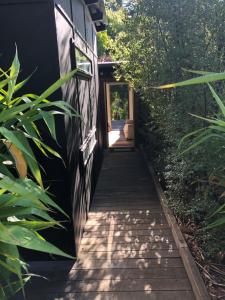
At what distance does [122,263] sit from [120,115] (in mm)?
11937

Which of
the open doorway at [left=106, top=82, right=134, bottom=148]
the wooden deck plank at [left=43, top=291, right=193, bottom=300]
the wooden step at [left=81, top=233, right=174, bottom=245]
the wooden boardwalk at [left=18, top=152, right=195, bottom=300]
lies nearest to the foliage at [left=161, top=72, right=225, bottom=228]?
the wooden deck plank at [left=43, top=291, right=193, bottom=300]

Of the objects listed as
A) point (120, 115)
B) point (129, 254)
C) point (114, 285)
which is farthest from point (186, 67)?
point (120, 115)

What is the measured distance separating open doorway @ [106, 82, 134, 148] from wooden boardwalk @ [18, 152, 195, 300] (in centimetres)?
477

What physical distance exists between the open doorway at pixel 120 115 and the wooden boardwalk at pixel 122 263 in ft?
15.6

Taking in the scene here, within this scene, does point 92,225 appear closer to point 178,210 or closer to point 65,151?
point 178,210

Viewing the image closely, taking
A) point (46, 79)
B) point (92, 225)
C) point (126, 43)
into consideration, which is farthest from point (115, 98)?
point (46, 79)

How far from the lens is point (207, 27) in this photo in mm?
2828

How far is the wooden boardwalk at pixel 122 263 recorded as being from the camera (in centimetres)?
242

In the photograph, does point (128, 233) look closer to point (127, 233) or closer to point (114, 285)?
point (127, 233)

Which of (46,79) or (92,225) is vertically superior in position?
(46,79)

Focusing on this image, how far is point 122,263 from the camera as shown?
284 cm

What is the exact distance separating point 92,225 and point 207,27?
2.49 m

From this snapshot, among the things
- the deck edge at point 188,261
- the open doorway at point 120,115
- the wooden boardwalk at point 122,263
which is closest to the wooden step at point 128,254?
the wooden boardwalk at point 122,263

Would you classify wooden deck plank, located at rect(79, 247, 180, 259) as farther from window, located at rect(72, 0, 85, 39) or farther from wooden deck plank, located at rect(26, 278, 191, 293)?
window, located at rect(72, 0, 85, 39)
